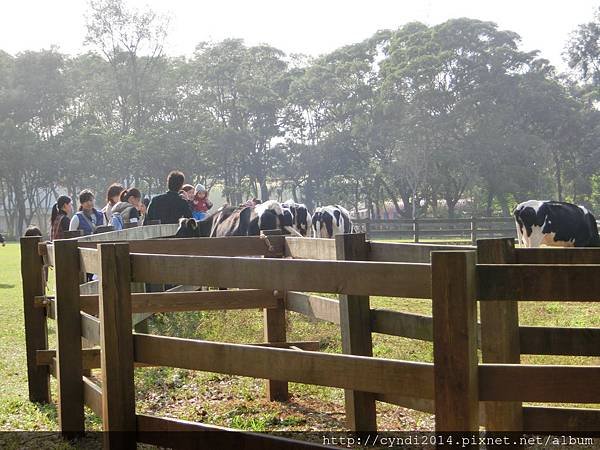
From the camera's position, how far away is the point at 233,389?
7957 millimetres

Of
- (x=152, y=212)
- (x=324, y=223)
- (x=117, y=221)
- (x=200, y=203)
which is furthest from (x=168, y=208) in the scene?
(x=324, y=223)

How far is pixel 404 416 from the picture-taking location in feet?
22.0

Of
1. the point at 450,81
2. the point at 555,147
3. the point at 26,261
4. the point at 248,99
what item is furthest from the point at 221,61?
the point at 26,261

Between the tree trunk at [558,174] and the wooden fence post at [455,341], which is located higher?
the tree trunk at [558,174]

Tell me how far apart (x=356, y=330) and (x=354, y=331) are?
0.01 m

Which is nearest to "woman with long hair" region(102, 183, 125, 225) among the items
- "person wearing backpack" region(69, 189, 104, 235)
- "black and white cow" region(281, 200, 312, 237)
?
"person wearing backpack" region(69, 189, 104, 235)

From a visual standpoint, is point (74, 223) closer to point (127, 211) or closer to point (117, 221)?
point (117, 221)

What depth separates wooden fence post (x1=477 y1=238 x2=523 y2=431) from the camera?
4.66m

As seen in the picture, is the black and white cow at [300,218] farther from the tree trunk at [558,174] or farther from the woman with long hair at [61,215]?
the tree trunk at [558,174]

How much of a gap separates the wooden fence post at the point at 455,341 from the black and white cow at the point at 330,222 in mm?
21000

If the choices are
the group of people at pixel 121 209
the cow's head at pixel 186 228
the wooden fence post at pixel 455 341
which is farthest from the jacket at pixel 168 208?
the wooden fence post at pixel 455 341

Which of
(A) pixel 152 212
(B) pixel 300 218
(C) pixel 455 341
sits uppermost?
(A) pixel 152 212

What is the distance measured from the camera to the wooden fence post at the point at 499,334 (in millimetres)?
4660

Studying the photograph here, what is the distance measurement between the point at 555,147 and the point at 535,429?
2327 inches
